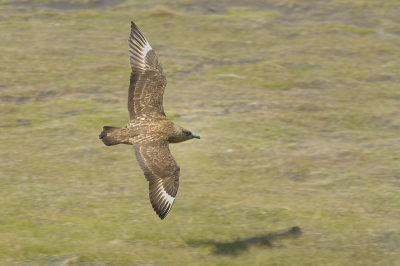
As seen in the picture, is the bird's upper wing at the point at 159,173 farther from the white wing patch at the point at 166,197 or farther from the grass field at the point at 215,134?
the grass field at the point at 215,134

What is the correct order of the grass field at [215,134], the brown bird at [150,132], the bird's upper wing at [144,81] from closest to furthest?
the brown bird at [150,132] < the grass field at [215,134] < the bird's upper wing at [144,81]

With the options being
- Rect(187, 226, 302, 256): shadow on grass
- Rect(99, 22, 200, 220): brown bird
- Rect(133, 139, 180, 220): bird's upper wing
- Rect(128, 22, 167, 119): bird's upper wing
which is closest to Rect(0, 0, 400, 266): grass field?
Rect(187, 226, 302, 256): shadow on grass

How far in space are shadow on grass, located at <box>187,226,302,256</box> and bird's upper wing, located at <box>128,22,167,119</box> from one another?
229 cm

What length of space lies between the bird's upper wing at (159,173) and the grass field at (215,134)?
0.62 metres

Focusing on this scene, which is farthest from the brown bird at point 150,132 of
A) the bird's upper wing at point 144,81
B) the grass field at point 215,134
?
the grass field at point 215,134

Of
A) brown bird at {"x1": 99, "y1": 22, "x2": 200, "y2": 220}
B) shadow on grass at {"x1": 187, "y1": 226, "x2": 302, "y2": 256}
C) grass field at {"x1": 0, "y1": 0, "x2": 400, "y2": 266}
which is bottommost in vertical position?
shadow on grass at {"x1": 187, "y1": 226, "x2": 302, "y2": 256}

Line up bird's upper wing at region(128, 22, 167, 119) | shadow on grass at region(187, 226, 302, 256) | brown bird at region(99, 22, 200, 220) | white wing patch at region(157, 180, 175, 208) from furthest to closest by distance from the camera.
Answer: bird's upper wing at region(128, 22, 167, 119) < shadow on grass at region(187, 226, 302, 256) < brown bird at region(99, 22, 200, 220) < white wing patch at region(157, 180, 175, 208)

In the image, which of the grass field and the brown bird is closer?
the brown bird

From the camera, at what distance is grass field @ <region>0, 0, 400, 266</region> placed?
7922 millimetres

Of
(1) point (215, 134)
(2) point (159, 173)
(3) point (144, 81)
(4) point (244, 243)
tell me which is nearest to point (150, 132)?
(2) point (159, 173)

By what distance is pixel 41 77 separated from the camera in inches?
542

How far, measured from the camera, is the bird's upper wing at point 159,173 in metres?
7.51

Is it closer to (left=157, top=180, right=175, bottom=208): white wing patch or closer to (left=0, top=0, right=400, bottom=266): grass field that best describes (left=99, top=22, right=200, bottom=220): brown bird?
(left=157, top=180, right=175, bottom=208): white wing patch

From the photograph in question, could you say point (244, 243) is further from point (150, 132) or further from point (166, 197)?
point (150, 132)
